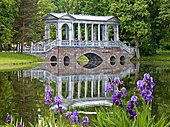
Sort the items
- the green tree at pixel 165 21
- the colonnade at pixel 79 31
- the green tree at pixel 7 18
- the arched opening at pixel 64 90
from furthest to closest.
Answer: the green tree at pixel 165 21 → the colonnade at pixel 79 31 → the green tree at pixel 7 18 → the arched opening at pixel 64 90

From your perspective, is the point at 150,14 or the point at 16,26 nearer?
the point at 16,26

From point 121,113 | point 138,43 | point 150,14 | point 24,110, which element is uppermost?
point 150,14

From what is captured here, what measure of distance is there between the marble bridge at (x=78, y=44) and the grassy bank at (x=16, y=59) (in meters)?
2.08

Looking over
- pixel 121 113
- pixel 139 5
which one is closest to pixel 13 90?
pixel 121 113

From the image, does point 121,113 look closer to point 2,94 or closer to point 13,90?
point 2,94

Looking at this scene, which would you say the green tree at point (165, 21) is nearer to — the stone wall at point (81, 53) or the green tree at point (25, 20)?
the stone wall at point (81, 53)

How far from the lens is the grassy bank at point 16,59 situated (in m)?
37.7

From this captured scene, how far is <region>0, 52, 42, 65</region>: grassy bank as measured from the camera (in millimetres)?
37737

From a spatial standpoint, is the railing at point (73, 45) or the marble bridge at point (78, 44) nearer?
the railing at point (73, 45)

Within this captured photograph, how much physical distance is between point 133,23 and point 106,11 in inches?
326

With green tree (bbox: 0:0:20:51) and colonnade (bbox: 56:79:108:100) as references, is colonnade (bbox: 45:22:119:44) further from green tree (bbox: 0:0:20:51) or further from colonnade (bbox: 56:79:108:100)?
colonnade (bbox: 56:79:108:100)

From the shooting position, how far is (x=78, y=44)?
153 feet

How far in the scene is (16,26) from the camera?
151 feet

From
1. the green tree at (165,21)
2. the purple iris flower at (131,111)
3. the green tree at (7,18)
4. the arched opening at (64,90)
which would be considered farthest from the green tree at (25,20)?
the purple iris flower at (131,111)
